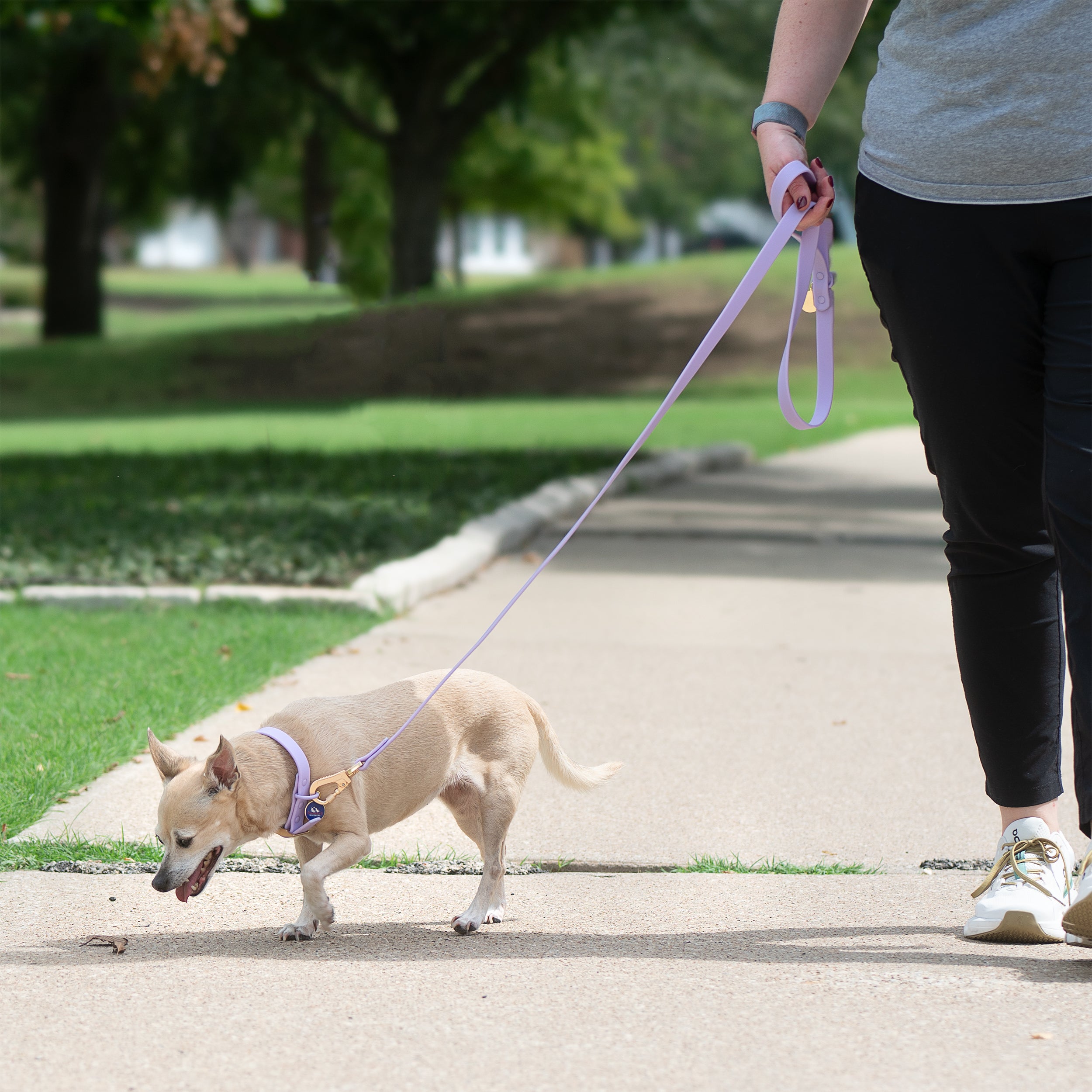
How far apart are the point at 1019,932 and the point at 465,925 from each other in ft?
3.69

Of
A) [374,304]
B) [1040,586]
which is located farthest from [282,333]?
[1040,586]

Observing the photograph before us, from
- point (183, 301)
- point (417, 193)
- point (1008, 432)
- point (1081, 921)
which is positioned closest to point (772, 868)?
point (1081, 921)

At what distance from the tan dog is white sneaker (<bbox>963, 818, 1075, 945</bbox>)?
0.92 m

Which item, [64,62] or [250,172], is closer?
[64,62]

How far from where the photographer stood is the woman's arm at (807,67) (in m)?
3.21

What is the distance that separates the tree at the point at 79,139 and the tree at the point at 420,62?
5.55ft

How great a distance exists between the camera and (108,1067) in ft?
8.34

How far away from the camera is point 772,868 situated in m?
3.74

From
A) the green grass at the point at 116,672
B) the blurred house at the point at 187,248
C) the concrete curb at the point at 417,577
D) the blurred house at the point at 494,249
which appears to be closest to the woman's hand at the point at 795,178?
the green grass at the point at 116,672

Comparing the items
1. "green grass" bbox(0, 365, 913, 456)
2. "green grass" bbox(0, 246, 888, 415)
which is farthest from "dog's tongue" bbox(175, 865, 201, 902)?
"green grass" bbox(0, 246, 888, 415)

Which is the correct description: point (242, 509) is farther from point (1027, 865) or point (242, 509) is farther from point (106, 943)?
point (1027, 865)

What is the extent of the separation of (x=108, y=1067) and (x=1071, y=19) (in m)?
2.53

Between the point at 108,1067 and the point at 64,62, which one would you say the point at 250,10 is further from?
the point at 108,1067

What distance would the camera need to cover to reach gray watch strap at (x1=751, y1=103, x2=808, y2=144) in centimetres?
324
